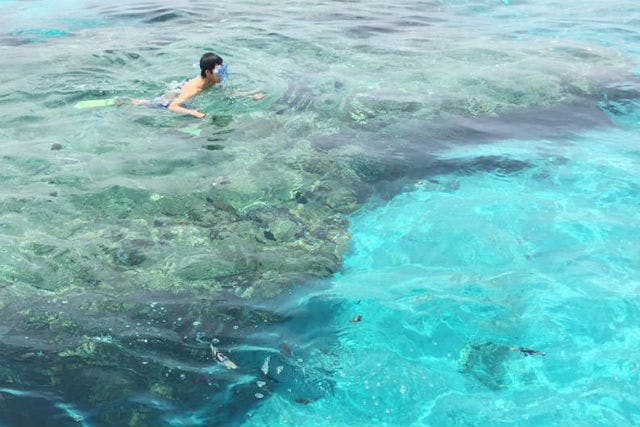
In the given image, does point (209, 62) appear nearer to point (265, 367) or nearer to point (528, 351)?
point (265, 367)

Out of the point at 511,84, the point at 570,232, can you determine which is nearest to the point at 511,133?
the point at 511,84

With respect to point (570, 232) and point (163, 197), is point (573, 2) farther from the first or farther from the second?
point (163, 197)

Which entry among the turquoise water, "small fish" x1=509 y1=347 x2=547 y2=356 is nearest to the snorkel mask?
the turquoise water

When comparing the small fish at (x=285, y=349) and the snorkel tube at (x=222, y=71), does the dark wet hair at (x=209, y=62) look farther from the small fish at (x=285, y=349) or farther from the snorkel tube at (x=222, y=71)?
the small fish at (x=285, y=349)

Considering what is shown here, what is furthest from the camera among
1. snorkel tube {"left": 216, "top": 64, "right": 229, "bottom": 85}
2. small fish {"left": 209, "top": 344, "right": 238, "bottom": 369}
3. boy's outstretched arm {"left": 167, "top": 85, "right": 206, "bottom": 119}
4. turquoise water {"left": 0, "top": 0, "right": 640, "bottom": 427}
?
snorkel tube {"left": 216, "top": 64, "right": 229, "bottom": 85}

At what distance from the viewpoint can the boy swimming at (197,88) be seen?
6977 mm

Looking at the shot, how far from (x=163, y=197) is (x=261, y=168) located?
1.01 metres

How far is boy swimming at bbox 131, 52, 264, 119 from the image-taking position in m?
6.98

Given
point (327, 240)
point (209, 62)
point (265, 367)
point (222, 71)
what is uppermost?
point (209, 62)

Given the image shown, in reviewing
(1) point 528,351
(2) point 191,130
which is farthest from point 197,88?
(1) point 528,351

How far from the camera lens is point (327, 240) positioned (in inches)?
198

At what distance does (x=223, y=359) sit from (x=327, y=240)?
5.04ft

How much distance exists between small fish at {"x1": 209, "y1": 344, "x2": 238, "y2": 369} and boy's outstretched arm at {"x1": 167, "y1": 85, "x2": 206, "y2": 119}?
11.9 ft

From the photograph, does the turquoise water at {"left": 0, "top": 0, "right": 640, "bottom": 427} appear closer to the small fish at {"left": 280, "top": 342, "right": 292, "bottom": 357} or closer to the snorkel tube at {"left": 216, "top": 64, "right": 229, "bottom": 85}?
the small fish at {"left": 280, "top": 342, "right": 292, "bottom": 357}
